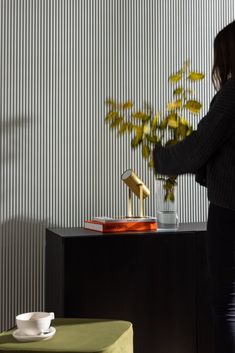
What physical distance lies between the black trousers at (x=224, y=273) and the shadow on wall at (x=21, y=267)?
3.79 ft

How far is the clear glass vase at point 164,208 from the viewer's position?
8.46 feet

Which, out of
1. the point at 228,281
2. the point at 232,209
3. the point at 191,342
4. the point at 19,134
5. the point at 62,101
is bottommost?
the point at 191,342

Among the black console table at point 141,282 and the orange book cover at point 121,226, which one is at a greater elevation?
the orange book cover at point 121,226

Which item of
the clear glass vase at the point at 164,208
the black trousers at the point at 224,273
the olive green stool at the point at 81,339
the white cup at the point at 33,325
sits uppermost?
the clear glass vase at the point at 164,208

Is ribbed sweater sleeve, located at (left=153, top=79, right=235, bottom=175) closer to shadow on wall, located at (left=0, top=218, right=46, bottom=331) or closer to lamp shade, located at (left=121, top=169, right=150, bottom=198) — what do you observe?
lamp shade, located at (left=121, top=169, right=150, bottom=198)

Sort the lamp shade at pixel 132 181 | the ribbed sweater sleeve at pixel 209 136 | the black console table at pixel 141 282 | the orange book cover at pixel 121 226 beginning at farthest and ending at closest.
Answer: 1. the lamp shade at pixel 132 181
2. the orange book cover at pixel 121 226
3. the black console table at pixel 141 282
4. the ribbed sweater sleeve at pixel 209 136

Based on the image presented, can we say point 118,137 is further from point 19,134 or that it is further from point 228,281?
point 228,281

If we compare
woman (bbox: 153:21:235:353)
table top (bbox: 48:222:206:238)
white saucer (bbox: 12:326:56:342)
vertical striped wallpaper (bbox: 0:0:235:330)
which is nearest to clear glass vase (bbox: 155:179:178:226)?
table top (bbox: 48:222:206:238)

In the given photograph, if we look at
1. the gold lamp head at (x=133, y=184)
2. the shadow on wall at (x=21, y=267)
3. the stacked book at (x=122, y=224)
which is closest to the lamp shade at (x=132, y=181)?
the gold lamp head at (x=133, y=184)

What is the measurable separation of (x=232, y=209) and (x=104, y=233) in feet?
2.71

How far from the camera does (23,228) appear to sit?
2.64m

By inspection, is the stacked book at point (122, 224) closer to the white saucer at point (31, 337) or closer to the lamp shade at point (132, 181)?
the lamp shade at point (132, 181)

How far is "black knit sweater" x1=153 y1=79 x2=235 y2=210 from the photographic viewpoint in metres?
1.65

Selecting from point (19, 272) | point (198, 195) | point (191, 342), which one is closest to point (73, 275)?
point (19, 272)
